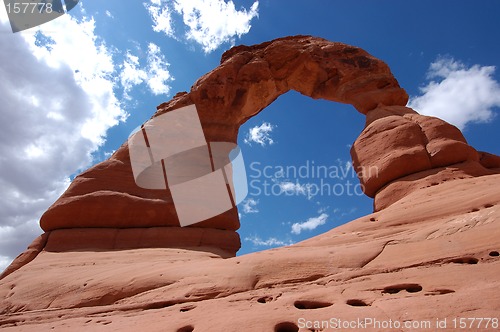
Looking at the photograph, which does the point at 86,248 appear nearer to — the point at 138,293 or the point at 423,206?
the point at 138,293

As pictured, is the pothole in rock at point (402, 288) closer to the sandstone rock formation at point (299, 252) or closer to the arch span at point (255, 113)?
the sandstone rock formation at point (299, 252)

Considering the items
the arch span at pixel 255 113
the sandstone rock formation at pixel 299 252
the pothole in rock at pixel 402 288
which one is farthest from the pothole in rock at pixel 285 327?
the arch span at pixel 255 113

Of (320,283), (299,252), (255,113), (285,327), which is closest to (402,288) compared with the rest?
(320,283)

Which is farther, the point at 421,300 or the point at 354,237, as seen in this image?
the point at 354,237

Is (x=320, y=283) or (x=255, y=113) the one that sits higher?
(x=255, y=113)

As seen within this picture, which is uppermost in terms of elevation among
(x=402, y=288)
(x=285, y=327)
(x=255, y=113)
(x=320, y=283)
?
(x=255, y=113)

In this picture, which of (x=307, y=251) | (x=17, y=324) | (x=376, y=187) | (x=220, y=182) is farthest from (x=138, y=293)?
(x=220, y=182)

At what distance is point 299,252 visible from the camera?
274 inches

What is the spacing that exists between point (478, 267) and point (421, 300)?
126 centimetres

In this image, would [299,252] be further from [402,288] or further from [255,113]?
[255,113]

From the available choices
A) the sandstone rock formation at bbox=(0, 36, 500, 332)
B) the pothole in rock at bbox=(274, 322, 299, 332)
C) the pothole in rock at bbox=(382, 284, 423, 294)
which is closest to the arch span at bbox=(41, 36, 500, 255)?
the sandstone rock formation at bbox=(0, 36, 500, 332)

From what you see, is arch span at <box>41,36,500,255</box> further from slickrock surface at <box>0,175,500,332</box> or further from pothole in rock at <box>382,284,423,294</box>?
pothole in rock at <box>382,284,423,294</box>

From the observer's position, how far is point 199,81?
19.8 metres

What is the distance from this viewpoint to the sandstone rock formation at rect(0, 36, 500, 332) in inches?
185
